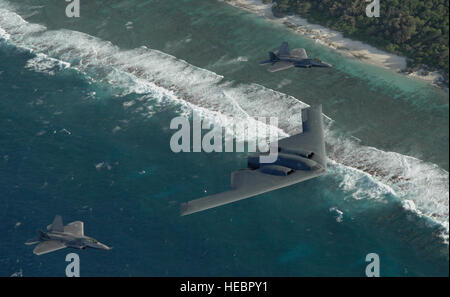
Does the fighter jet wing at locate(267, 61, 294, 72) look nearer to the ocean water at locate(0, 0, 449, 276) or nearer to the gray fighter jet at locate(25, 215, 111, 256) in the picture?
the ocean water at locate(0, 0, 449, 276)

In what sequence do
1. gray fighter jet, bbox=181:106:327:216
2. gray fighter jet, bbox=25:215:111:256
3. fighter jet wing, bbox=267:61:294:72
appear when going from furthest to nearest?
fighter jet wing, bbox=267:61:294:72 → gray fighter jet, bbox=25:215:111:256 → gray fighter jet, bbox=181:106:327:216

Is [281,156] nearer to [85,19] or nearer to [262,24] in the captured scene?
[262,24]

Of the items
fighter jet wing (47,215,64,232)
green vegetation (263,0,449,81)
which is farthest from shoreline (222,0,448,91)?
fighter jet wing (47,215,64,232)

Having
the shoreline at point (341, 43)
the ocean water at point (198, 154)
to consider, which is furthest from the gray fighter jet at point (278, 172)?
the shoreline at point (341, 43)

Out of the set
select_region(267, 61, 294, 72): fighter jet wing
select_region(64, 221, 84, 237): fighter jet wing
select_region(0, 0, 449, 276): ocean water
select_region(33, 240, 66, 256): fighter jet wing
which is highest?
select_region(267, 61, 294, 72): fighter jet wing

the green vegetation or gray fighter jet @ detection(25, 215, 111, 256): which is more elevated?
the green vegetation
